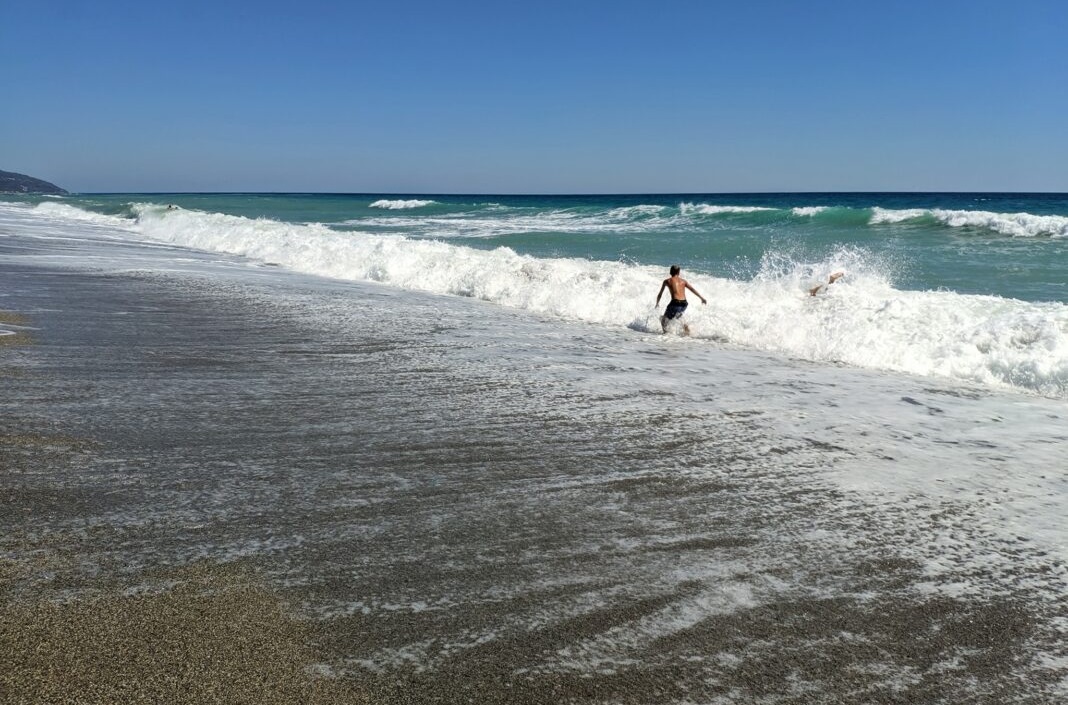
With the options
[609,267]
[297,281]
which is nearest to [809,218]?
[609,267]

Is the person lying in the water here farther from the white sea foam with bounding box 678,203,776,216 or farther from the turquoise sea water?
the white sea foam with bounding box 678,203,776,216

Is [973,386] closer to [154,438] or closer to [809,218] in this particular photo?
[154,438]

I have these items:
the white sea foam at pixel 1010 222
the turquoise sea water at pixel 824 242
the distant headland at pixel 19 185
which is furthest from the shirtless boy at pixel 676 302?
the distant headland at pixel 19 185

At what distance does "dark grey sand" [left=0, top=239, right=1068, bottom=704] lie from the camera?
2.94 m

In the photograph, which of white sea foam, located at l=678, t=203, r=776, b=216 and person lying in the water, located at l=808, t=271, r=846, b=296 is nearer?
person lying in the water, located at l=808, t=271, r=846, b=296

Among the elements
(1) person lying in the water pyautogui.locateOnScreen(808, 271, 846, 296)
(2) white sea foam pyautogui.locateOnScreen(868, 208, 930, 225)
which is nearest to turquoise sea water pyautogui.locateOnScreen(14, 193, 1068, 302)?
(2) white sea foam pyautogui.locateOnScreen(868, 208, 930, 225)

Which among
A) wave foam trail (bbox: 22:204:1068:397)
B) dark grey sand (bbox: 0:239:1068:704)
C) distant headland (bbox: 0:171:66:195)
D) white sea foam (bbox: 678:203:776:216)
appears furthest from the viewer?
distant headland (bbox: 0:171:66:195)

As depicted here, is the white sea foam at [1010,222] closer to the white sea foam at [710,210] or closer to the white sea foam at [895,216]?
the white sea foam at [895,216]

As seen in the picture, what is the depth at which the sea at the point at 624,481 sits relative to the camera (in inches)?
125

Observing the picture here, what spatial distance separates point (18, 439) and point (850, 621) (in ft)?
Answer: 16.2

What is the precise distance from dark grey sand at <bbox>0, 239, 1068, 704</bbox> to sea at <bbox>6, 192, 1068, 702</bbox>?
0.02m

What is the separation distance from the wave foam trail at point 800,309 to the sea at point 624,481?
7 cm

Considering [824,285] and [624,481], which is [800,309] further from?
[624,481]

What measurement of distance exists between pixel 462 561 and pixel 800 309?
10.0 meters
